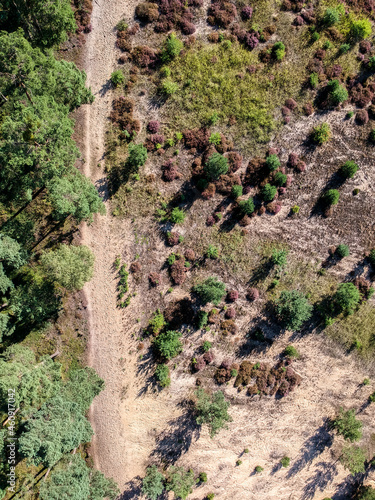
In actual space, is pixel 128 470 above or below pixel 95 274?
below

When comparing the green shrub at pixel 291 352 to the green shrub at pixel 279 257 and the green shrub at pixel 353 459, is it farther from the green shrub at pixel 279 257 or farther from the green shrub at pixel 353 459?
the green shrub at pixel 353 459

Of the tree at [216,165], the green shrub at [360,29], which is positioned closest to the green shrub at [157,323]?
the tree at [216,165]

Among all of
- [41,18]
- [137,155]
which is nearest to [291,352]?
[137,155]

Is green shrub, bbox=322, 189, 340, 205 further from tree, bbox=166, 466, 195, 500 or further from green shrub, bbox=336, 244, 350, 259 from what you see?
tree, bbox=166, 466, 195, 500

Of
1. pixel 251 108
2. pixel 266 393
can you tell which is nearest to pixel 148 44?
pixel 251 108

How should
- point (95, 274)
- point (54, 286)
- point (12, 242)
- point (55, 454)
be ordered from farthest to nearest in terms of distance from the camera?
1. point (95, 274)
2. point (54, 286)
3. point (12, 242)
4. point (55, 454)

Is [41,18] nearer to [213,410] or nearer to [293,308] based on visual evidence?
[293,308]

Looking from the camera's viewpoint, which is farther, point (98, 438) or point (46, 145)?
point (98, 438)

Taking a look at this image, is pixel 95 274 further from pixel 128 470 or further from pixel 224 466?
pixel 224 466
